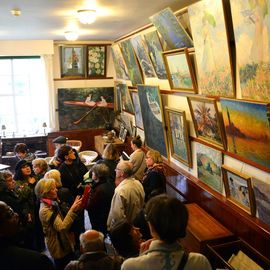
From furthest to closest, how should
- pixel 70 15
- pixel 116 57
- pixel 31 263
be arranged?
1. pixel 116 57
2. pixel 70 15
3. pixel 31 263

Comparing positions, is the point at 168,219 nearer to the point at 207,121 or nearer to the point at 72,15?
the point at 207,121

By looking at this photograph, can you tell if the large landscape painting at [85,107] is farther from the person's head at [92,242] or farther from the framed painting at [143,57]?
the person's head at [92,242]

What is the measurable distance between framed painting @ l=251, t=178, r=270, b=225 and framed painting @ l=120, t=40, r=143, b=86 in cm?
387

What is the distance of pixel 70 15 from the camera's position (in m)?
4.96

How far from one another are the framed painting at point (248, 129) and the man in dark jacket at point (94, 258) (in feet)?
4.99

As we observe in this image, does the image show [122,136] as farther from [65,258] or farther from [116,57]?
[65,258]

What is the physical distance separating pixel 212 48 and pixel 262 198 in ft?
5.03

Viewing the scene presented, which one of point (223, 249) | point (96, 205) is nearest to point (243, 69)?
point (223, 249)

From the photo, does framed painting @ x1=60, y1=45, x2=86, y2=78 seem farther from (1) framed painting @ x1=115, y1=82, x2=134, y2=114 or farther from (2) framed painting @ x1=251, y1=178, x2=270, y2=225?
(2) framed painting @ x1=251, y1=178, x2=270, y2=225

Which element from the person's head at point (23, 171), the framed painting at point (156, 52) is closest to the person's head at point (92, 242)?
the person's head at point (23, 171)

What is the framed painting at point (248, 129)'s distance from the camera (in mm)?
2723

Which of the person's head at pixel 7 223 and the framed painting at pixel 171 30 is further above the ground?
the framed painting at pixel 171 30

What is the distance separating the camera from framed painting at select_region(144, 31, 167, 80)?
4926mm

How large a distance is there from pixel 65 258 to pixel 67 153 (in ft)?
5.05
